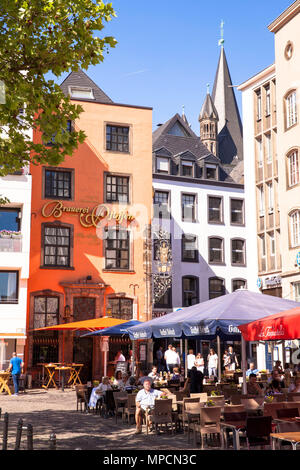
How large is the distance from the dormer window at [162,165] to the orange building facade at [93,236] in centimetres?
1137

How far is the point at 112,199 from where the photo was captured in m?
35.9

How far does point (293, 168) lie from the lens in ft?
109

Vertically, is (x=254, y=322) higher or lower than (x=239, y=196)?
lower

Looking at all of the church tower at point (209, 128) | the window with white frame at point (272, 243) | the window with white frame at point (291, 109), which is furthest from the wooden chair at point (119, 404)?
the church tower at point (209, 128)

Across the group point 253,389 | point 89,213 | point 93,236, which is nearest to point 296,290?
point 93,236

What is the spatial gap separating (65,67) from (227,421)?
7.53 meters

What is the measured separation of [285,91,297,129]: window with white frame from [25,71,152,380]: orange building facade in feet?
26.3

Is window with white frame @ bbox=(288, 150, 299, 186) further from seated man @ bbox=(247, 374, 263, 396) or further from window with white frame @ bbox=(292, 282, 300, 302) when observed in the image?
seated man @ bbox=(247, 374, 263, 396)

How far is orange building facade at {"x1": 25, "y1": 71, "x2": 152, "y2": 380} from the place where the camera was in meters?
33.3

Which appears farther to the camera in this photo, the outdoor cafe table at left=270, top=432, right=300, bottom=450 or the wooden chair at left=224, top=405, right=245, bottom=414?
the wooden chair at left=224, top=405, right=245, bottom=414

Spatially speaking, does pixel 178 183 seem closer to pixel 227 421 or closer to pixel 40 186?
pixel 40 186

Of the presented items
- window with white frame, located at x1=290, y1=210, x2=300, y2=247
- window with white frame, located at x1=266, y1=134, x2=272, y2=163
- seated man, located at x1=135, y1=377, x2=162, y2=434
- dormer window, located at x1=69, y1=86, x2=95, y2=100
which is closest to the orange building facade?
dormer window, located at x1=69, y1=86, x2=95, y2=100

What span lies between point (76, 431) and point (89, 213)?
20921 mm

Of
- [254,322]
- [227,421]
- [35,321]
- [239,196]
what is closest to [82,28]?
[254,322]
